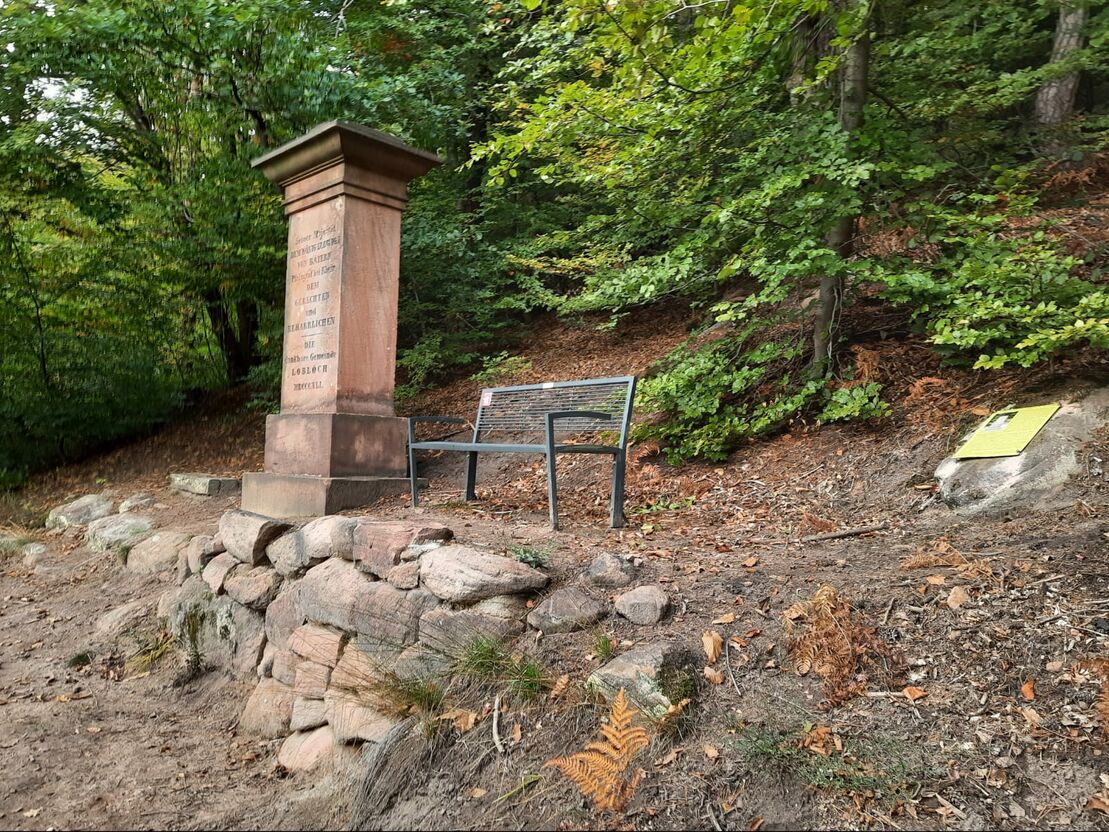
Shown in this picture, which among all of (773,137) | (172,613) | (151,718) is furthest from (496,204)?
(151,718)

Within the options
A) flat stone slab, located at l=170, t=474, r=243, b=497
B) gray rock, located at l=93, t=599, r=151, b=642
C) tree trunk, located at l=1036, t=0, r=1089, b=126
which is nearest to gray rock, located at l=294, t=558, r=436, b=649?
gray rock, located at l=93, t=599, r=151, b=642

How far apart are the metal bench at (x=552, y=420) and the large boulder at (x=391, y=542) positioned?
0.71 m

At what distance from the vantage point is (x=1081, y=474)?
358 cm

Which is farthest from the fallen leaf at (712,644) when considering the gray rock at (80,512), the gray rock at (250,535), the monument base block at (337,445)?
the gray rock at (80,512)

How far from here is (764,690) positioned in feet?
7.76

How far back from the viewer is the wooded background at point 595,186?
4.83 meters

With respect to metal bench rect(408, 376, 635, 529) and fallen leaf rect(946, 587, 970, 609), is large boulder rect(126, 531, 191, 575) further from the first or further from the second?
fallen leaf rect(946, 587, 970, 609)

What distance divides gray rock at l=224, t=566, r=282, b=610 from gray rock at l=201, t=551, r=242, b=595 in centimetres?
11

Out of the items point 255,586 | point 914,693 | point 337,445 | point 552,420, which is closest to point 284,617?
point 255,586

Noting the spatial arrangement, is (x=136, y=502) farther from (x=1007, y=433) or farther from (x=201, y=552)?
(x=1007, y=433)

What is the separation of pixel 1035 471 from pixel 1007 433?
37cm

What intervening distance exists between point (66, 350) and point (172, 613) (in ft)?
19.4

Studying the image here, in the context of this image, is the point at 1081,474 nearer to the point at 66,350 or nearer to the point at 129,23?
the point at 129,23

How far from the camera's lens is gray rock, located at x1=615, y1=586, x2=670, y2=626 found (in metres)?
2.77
